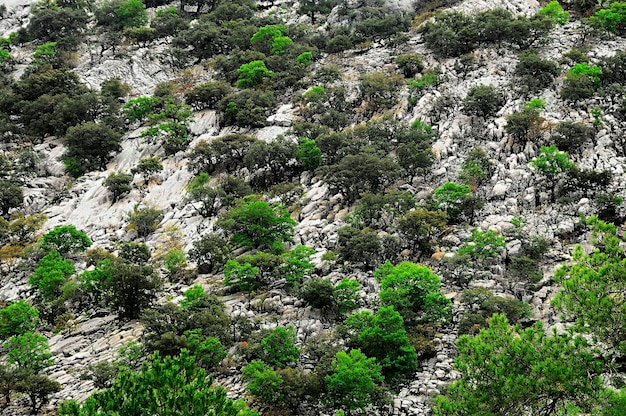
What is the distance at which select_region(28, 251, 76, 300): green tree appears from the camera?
37062 mm

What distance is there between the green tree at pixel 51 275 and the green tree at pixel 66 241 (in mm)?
2405

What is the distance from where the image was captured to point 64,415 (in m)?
15.9

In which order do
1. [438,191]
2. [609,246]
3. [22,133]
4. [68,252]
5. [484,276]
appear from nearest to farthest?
[609,246] < [484,276] < [438,191] < [68,252] < [22,133]

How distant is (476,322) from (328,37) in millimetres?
58115

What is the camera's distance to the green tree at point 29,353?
28547 mm

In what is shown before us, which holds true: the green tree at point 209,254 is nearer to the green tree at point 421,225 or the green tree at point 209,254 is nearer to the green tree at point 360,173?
the green tree at point 360,173

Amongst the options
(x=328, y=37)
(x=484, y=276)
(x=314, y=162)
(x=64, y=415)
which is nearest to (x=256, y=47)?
(x=328, y=37)

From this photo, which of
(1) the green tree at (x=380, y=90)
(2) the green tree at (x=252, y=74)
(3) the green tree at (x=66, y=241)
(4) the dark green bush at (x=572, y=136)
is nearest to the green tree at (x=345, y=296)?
(4) the dark green bush at (x=572, y=136)

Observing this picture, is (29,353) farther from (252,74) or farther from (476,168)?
(252,74)

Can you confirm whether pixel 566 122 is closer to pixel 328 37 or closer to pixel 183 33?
pixel 328 37

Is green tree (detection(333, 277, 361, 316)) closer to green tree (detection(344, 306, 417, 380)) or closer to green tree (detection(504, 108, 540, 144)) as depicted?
green tree (detection(344, 306, 417, 380))

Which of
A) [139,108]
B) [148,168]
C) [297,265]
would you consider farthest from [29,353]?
[139,108]

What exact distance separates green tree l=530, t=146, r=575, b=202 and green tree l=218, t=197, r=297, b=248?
61.9 feet

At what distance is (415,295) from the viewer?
30.7m
